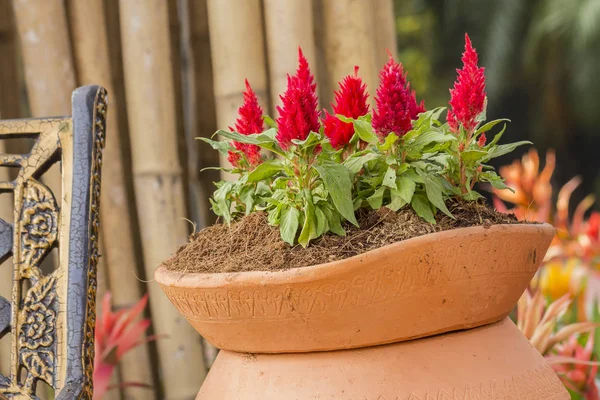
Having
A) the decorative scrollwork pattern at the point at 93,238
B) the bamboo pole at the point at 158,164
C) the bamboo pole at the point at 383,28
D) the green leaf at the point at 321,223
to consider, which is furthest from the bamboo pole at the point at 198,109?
the green leaf at the point at 321,223

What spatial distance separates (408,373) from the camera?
2.46ft

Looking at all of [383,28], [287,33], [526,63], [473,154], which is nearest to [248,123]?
[473,154]

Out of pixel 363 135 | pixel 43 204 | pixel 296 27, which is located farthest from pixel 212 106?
pixel 363 135

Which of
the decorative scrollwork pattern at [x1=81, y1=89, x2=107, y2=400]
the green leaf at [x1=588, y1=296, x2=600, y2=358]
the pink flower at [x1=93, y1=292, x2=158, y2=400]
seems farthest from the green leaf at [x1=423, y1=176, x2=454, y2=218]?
the pink flower at [x1=93, y1=292, x2=158, y2=400]

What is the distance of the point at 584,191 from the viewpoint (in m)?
8.60

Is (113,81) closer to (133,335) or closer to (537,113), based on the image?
(133,335)

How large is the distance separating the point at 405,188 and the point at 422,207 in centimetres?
4

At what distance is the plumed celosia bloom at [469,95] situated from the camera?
81 cm

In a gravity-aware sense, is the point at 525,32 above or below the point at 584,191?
above

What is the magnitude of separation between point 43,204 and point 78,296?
0.16 m

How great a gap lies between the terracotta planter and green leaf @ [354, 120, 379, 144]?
5.4 inches

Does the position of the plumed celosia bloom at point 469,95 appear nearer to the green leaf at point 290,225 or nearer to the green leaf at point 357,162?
the green leaf at point 357,162

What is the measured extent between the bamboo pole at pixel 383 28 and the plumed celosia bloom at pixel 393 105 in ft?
2.87

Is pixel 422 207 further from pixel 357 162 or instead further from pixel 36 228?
pixel 36 228
